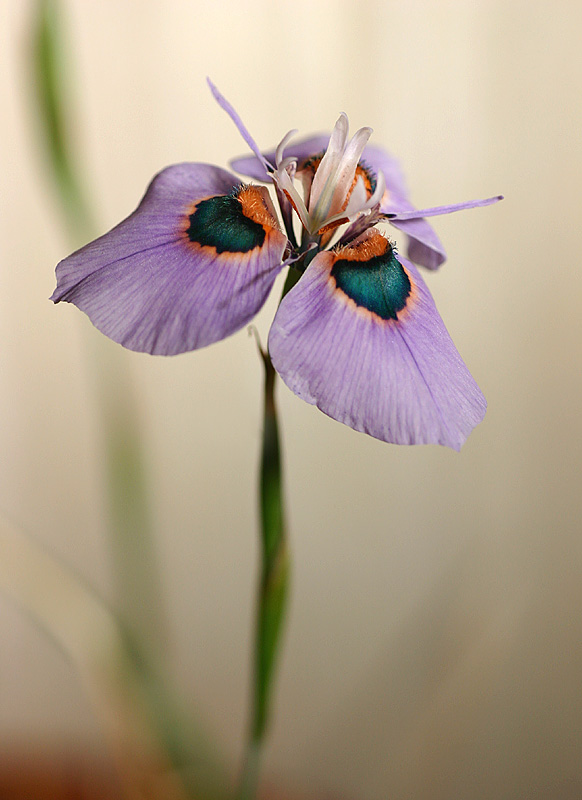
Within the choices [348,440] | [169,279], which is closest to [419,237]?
[169,279]

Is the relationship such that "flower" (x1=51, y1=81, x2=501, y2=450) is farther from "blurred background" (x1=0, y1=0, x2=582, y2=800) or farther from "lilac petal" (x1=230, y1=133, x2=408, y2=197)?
"blurred background" (x1=0, y1=0, x2=582, y2=800)

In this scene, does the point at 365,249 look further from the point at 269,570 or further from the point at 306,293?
the point at 269,570

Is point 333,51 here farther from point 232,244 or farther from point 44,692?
point 44,692

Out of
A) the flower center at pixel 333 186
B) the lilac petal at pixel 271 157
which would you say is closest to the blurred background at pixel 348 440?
the lilac petal at pixel 271 157

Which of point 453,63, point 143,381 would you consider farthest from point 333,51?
point 143,381

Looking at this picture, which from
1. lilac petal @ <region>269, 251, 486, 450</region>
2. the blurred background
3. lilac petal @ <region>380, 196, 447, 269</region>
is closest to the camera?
lilac petal @ <region>269, 251, 486, 450</region>

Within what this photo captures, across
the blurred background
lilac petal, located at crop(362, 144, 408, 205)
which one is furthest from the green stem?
the blurred background
